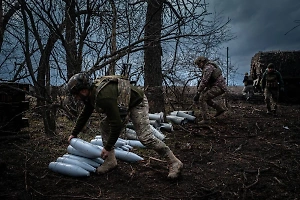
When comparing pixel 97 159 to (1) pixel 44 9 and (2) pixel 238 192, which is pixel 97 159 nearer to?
(2) pixel 238 192

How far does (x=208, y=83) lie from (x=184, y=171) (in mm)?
4760

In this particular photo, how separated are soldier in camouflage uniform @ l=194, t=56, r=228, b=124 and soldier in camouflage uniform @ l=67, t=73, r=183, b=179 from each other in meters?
4.59

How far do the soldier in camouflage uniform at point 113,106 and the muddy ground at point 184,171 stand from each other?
0.38m

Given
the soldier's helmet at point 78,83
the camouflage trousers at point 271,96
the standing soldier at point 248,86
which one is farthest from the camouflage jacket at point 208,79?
the standing soldier at point 248,86

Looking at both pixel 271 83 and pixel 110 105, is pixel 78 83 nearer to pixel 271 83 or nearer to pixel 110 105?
pixel 110 105

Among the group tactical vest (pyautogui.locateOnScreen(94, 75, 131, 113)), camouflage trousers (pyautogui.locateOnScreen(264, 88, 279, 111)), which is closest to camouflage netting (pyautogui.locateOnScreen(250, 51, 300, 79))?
camouflage trousers (pyautogui.locateOnScreen(264, 88, 279, 111))

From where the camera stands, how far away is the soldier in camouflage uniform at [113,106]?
12.1 ft

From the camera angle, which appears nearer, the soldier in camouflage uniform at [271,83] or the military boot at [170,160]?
the military boot at [170,160]

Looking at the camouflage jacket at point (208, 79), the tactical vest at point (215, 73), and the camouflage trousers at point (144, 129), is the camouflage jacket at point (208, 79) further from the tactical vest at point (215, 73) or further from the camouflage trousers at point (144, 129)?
the camouflage trousers at point (144, 129)

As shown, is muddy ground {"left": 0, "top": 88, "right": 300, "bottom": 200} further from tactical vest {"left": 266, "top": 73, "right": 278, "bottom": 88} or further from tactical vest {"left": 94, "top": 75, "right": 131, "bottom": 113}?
tactical vest {"left": 266, "top": 73, "right": 278, "bottom": 88}

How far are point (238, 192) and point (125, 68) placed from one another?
13.2 feet

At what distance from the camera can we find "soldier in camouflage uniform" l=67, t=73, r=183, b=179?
3.67 m

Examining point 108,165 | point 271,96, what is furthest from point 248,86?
point 108,165

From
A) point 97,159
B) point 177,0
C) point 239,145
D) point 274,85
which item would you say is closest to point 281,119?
point 274,85
